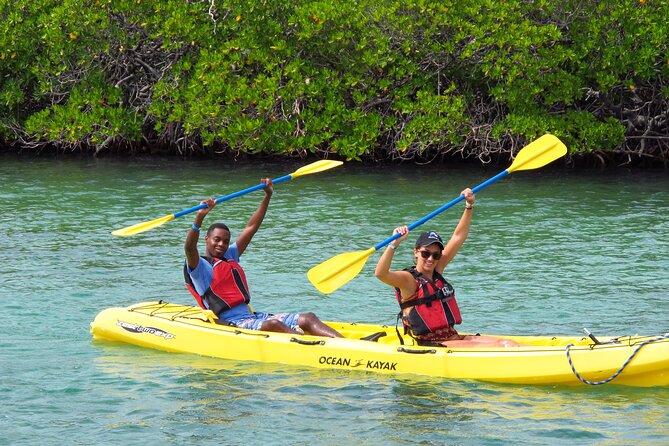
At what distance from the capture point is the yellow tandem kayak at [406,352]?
718cm

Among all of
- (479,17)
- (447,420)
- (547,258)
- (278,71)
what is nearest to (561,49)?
(479,17)

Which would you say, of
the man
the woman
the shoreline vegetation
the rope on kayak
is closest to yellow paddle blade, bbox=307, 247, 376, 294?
the man

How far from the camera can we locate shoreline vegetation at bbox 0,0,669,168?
53.7 ft

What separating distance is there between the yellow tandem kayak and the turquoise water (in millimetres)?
84

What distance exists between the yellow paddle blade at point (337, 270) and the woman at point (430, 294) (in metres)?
0.59

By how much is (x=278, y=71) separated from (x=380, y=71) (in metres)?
1.55

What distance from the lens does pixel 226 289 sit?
8242mm

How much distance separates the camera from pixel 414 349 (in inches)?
294

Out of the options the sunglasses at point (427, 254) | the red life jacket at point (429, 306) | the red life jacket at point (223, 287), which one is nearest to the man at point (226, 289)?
the red life jacket at point (223, 287)

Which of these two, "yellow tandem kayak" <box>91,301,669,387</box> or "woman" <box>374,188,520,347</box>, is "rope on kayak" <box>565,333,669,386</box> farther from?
"woman" <box>374,188,520,347</box>

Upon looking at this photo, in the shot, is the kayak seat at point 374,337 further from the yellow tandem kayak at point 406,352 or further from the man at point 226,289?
the man at point 226,289

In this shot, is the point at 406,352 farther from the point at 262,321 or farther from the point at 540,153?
the point at 540,153

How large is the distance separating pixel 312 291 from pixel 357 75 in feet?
24.7

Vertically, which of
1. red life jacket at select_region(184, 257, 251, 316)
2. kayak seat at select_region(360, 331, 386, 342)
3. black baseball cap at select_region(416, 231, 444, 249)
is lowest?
kayak seat at select_region(360, 331, 386, 342)
